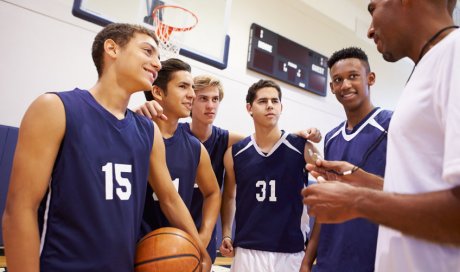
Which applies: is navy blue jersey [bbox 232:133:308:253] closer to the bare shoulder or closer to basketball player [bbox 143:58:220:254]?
basketball player [bbox 143:58:220:254]

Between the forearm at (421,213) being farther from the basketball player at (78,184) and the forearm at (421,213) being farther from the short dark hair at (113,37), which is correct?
the short dark hair at (113,37)

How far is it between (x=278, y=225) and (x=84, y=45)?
3.92 metres

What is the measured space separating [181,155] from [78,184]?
0.89 m

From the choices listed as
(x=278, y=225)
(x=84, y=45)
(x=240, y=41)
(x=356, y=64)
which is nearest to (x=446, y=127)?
(x=356, y=64)

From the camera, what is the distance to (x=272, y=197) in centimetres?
254

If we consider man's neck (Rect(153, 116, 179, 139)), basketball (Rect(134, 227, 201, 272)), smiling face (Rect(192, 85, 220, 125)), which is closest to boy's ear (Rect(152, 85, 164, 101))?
man's neck (Rect(153, 116, 179, 139))

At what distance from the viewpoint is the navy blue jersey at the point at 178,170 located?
6.64ft

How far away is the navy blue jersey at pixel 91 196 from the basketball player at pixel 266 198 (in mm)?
1170

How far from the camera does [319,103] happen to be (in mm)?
7938

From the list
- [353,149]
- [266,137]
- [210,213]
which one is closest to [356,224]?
[353,149]

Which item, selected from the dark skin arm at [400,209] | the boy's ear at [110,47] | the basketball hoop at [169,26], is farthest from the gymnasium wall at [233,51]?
the dark skin arm at [400,209]

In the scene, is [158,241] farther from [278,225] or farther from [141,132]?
[278,225]

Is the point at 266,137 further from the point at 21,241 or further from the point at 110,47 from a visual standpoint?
the point at 21,241

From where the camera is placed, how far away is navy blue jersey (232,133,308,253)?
2.46m
